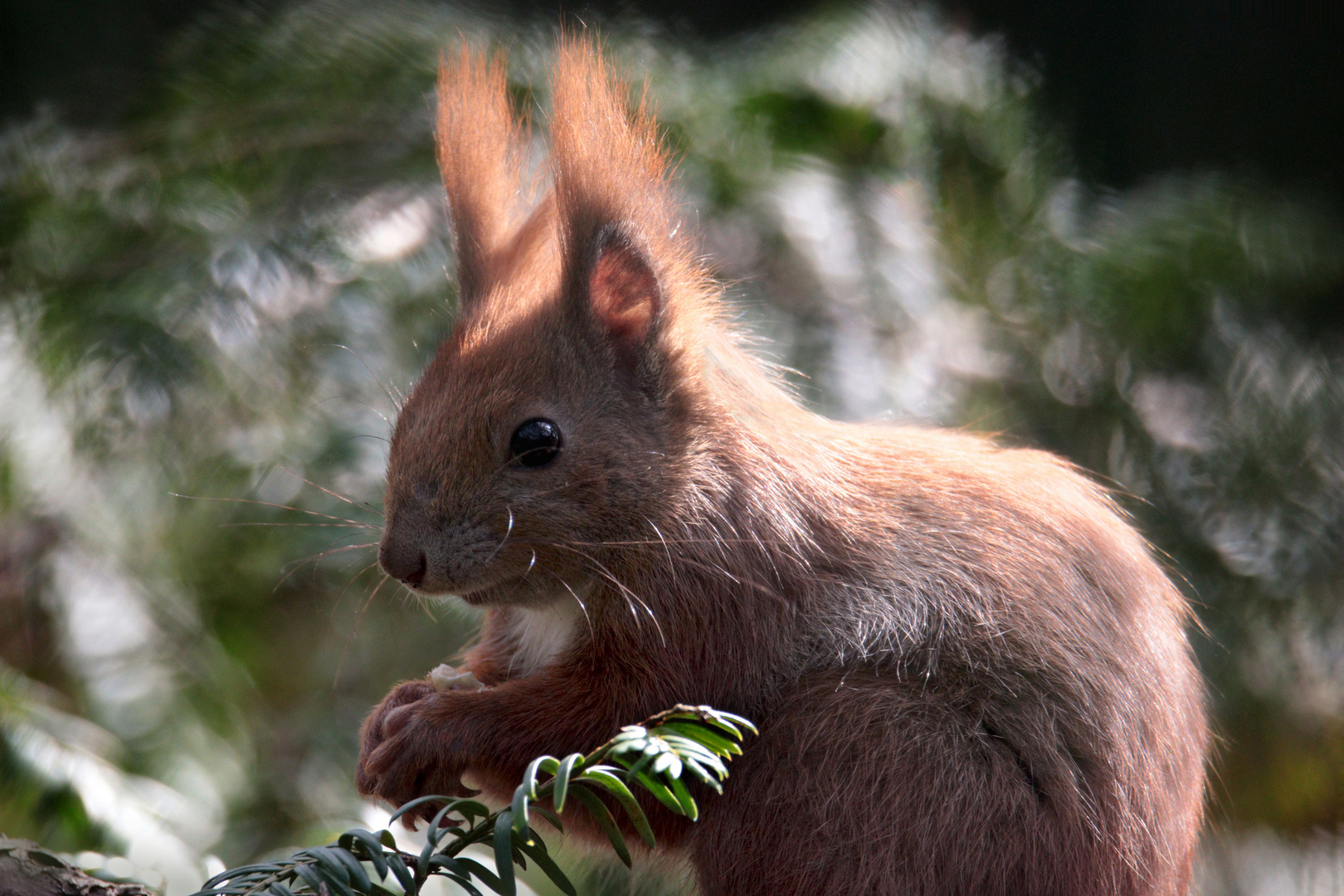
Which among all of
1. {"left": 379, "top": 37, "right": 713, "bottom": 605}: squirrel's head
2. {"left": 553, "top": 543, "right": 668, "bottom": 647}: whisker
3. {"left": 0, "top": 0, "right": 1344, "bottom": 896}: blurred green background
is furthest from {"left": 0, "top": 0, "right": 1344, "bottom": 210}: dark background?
{"left": 553, "top": 543, "right": 668, "bottom": 647}: whisker

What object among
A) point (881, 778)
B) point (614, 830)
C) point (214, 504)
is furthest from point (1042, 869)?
point (214, 504)

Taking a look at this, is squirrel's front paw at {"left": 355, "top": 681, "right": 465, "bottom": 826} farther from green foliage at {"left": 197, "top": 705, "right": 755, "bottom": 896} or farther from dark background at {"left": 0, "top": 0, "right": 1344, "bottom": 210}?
dark background at {"left": 0, "top": 0, "right": 1344, "bottom": 210}

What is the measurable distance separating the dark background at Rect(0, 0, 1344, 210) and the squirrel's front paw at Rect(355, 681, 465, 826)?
1.75 meters

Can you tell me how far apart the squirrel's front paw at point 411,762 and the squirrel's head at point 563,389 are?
162 millimetres

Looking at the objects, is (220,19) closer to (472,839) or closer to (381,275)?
(381,275)

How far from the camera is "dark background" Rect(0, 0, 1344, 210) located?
237 cm

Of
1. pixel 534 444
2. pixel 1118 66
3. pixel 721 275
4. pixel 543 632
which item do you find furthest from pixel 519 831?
pixel 1118 66

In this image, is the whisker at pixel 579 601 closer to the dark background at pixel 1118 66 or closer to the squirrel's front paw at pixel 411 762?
the squirrel's front paw at pixel 411 762

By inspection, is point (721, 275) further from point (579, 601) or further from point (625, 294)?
point (579, 601)

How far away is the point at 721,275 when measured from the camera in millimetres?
2342

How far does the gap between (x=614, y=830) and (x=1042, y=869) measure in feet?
1.93

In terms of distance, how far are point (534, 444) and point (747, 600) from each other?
33cm

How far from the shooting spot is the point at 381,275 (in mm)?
2307

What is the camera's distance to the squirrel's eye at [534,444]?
1289 mm
